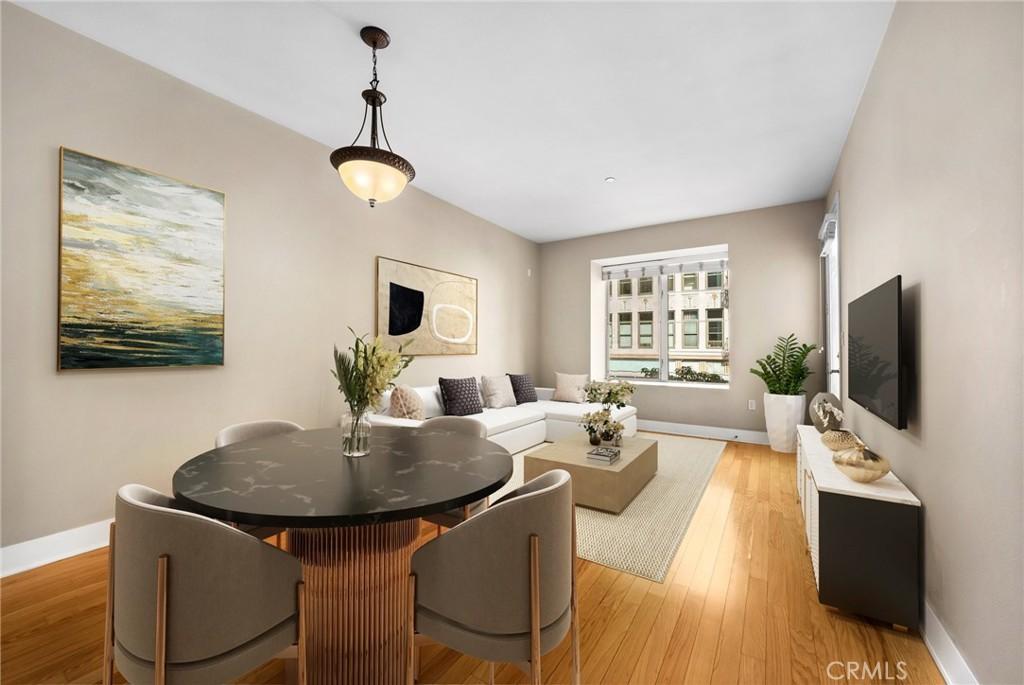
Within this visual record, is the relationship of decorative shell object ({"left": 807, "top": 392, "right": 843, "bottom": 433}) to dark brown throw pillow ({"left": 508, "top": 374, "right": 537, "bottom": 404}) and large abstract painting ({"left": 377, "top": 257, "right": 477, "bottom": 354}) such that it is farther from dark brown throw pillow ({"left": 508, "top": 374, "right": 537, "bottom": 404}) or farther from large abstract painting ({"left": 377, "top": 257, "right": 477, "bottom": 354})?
large abstract painting ({"left": 377, "top": 257, "right": 477, "bottom": 354})

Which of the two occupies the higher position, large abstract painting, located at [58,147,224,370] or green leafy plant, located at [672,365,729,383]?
large abstract painting, located at [58,147,224,370]

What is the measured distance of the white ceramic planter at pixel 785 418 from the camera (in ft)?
14.9

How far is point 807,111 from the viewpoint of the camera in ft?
9.84

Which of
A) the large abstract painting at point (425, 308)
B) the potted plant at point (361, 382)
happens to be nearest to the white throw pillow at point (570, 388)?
the large abstract painting at point (425, 308)

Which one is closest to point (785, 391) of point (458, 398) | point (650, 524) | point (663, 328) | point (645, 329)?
point (663, 328)

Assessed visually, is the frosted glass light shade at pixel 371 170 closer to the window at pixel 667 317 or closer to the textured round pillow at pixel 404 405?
the textured round pillow at pixel 404 405

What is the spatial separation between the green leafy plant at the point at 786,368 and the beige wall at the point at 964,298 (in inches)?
107

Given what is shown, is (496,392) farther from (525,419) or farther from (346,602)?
(346,602)

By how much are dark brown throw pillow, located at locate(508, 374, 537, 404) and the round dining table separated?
378cm

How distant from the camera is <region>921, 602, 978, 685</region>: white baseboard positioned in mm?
1397

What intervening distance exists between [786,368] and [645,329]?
6.68 ft

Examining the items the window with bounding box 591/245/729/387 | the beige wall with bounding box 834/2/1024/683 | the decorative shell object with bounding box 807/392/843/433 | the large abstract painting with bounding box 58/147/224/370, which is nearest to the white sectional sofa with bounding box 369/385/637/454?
the window with bounding box 591/245/729/387

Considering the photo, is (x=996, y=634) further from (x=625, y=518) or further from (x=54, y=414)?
(x=54, y=414)

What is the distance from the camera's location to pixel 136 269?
2.45m
